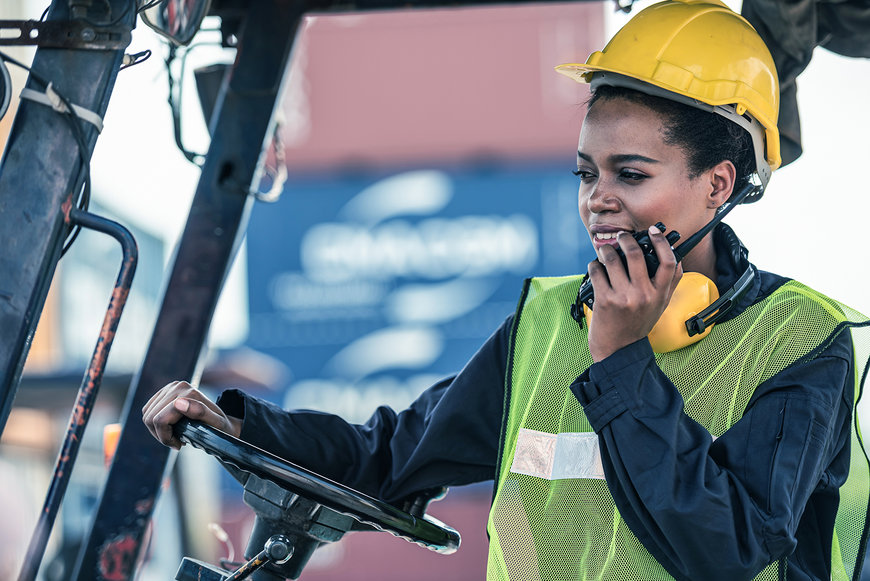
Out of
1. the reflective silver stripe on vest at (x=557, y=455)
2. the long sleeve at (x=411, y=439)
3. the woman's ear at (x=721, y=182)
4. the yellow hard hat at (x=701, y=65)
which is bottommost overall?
the long sleeve at (x=411, y=439)

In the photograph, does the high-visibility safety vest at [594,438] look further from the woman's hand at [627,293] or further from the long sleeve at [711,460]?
the woman's hand at [627,293]

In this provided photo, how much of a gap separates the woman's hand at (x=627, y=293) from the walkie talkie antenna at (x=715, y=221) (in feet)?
0.33

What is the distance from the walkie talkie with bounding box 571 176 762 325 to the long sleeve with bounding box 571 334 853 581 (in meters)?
0.13

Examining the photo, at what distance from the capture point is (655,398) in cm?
165

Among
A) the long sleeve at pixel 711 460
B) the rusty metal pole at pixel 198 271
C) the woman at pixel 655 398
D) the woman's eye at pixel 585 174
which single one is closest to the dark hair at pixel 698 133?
the woman at pixel 655 398

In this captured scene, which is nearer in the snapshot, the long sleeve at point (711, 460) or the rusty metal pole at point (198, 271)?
the long sleeve at point (711, 460)

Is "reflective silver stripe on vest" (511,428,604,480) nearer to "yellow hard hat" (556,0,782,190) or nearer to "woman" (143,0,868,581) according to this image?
"woman" (143,0,868,581)

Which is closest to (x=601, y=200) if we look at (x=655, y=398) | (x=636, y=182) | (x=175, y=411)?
(x=636, y=182)

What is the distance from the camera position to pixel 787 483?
64.5 inches

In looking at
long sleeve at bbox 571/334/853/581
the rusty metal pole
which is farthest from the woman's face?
the rusty metal pole

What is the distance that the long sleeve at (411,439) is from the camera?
219cm

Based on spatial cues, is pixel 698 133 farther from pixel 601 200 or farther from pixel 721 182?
pixel 601 200

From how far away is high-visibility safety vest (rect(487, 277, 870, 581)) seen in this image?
183 centimetres

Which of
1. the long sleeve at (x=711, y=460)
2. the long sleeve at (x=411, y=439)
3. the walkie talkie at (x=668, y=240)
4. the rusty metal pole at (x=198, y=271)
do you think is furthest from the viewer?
the rusty metal pole at (x=198, y=271)
